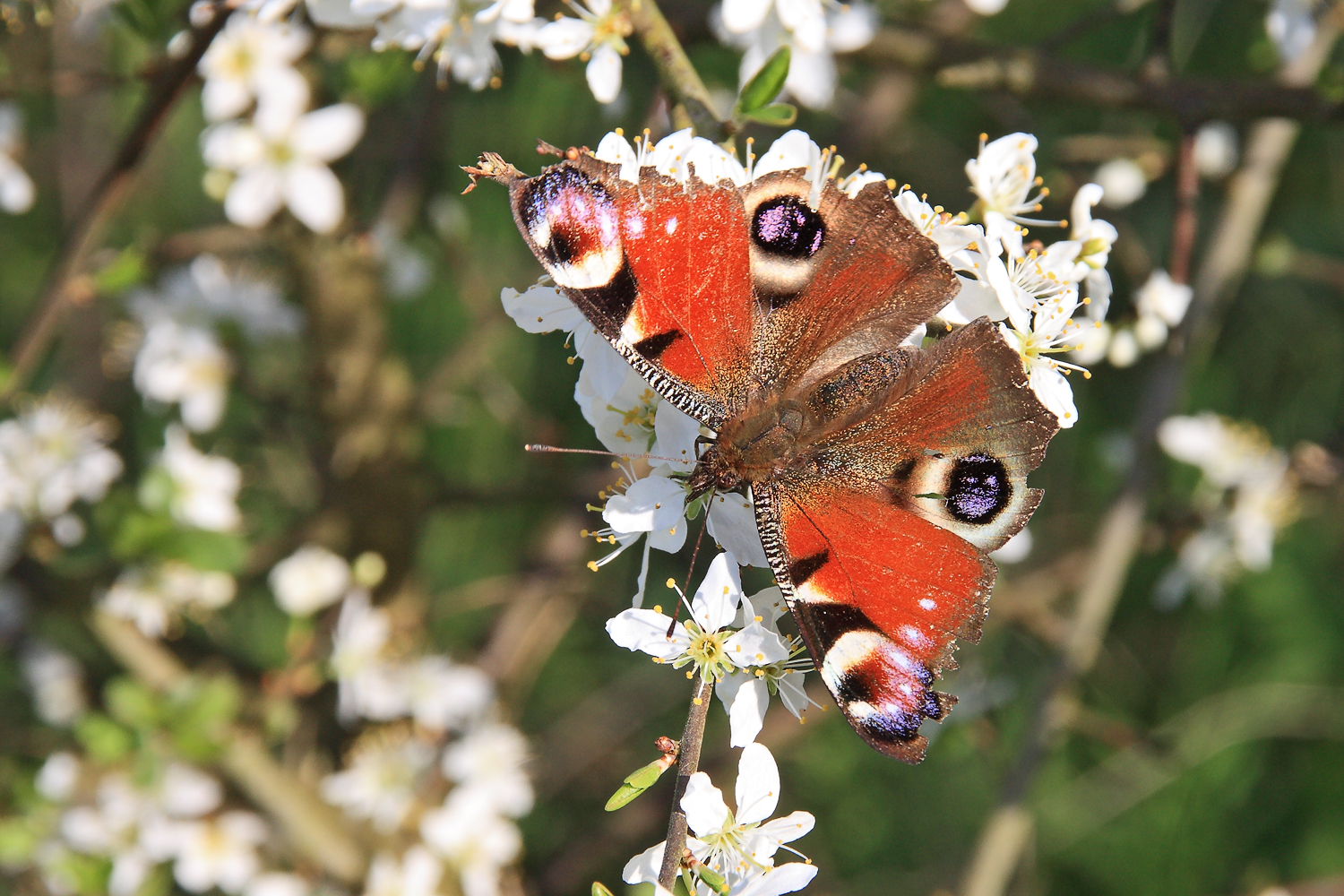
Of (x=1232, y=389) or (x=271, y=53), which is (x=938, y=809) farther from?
(x=271, y=53)

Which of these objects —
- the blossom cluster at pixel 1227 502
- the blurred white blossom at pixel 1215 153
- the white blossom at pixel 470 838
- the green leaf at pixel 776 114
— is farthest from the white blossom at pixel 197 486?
the blurred white blossom at pixel 1215 153

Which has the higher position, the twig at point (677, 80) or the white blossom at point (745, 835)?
the twig at point (677, 80)

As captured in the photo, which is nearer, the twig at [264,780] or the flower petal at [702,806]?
the flower petal at [702,806]

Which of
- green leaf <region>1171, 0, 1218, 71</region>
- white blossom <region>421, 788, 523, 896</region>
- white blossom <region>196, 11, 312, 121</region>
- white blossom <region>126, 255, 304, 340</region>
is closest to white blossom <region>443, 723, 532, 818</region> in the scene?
white blossom <region>421, 788, 523, 896</region>

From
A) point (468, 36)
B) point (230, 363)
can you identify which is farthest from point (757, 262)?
point (230, 363)

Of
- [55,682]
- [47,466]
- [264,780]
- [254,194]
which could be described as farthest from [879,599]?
[55,682]

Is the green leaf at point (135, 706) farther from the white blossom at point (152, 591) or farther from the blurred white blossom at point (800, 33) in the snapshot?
the blurred white blossom at point (800, 33)

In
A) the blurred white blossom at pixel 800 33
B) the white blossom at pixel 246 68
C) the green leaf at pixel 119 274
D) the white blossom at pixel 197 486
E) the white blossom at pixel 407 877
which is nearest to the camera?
the blurred white blossom at pixel 800 33

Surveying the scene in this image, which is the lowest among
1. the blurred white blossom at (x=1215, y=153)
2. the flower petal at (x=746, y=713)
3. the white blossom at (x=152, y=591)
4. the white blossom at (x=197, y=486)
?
the white blossom at (x=152, y=591)
